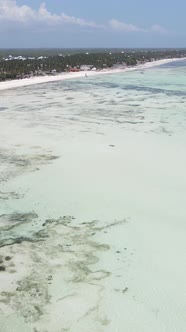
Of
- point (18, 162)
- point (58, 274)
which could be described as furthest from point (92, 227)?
point (18, 162)

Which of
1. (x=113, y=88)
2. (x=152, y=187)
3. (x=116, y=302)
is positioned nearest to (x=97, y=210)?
(x=152, y=187)

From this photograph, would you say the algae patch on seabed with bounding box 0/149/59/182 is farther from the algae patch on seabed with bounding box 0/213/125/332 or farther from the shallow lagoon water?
the algae patch on seabed with bounding box 0/213/125/332

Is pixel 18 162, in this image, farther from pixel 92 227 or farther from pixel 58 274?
pixel 58 274

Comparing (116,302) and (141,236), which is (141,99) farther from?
(116,302)

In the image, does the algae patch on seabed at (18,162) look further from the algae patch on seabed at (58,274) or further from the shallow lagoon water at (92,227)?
the algae patch on seabed at (58,274)

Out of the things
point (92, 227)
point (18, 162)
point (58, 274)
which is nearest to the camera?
point (58, 274)

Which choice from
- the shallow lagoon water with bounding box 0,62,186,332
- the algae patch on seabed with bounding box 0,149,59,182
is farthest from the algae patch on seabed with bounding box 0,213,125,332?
the algae patch on seabed with bounding box 0,149,59,182
